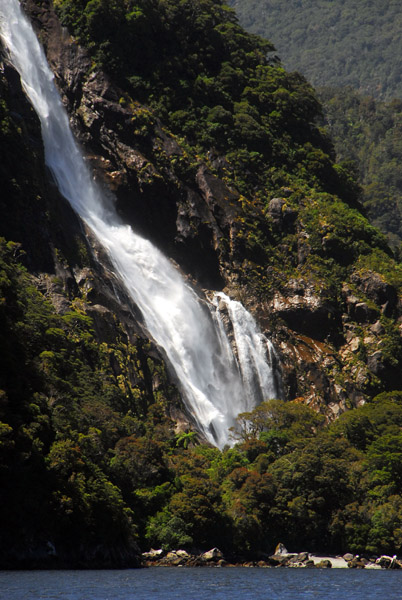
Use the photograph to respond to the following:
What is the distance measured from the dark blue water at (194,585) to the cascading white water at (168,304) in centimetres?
2557

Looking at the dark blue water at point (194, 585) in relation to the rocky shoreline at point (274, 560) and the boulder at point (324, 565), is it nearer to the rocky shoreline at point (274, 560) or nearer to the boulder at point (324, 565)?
the rocky shoreline at point (274, 560)

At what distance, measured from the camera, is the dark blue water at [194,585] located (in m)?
35.5

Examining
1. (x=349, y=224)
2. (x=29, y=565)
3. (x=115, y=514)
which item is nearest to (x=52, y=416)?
(x=115, y=514)

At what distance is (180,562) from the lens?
2140 inches

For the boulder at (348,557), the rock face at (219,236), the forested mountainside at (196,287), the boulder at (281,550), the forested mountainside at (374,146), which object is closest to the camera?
the forested mountainside at (196,287)

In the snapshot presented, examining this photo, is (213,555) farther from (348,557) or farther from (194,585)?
(194,585)

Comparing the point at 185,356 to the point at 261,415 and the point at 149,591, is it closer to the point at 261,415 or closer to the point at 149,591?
the point at 261,415

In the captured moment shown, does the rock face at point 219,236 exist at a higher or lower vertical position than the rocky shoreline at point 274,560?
higher

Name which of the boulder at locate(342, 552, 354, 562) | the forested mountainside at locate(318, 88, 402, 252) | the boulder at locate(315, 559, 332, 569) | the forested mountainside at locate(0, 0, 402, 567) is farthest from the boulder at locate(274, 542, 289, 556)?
the forested mountainside at locate(318, 88, 402, 252)

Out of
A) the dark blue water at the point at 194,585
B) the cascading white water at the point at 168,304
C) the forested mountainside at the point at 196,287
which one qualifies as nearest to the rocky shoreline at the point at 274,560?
the forested mountainside at the point at 196,287

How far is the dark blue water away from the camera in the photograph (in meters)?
35.5

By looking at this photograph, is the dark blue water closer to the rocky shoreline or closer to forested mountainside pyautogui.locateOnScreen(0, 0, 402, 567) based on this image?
the rocky shoreline

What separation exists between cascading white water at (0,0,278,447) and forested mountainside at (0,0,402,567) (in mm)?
2042

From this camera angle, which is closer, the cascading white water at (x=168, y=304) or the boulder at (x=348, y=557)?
the boulder at (x=348, y=557)
